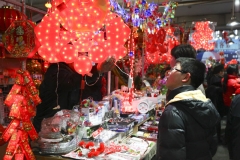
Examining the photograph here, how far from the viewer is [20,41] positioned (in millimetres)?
2418

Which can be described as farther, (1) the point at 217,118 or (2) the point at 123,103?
(2) the point at 123,103

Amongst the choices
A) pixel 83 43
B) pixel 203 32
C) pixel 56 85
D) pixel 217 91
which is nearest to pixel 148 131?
pixel 56 85

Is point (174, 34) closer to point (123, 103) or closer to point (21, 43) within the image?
point (123, 103)

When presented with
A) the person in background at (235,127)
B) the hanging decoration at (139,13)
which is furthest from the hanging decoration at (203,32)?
the person in background at (235,127)

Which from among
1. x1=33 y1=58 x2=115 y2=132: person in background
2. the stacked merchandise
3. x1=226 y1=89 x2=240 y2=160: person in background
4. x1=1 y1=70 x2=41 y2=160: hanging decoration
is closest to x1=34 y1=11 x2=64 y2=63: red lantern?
x1=1 y1=70 x2=41 y2=160: hanging decoration

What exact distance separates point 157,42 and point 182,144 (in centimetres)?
323

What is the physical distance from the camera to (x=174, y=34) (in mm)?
6844

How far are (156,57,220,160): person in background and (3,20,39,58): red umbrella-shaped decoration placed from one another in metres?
1.42

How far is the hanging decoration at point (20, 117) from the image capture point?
2092 mm

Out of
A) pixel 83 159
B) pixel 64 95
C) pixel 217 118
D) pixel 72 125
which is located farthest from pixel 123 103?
pixel 217 118

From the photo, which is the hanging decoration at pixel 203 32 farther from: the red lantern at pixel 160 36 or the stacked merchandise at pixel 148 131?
the stacked merchandise at pixel 148 131

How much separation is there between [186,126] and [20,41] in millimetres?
1721

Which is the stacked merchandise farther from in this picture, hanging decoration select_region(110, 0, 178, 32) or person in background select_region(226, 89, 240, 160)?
hanging decoration select_region(110, 0, 178, 32)

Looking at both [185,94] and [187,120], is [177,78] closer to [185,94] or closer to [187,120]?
[185,94]
